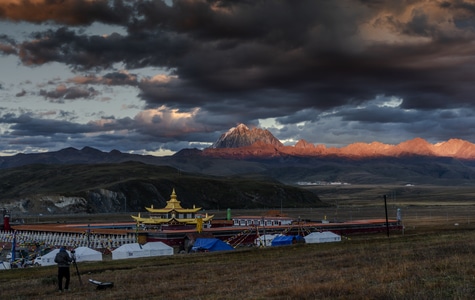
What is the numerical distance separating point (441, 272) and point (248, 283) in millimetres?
8939

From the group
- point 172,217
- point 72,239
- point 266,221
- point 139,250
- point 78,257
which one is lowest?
point 78,257

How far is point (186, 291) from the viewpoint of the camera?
24.4 meters

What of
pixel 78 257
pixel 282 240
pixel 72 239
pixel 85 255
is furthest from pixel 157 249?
pixel 72 239

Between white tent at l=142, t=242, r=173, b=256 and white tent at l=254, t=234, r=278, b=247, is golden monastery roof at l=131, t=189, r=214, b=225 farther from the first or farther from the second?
white tent at l=142, t=242, r=173, b=256

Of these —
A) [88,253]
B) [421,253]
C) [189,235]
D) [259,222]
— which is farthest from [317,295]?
[259,222]

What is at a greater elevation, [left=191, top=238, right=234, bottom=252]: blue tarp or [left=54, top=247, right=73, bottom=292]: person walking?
[left=54, top=247, right=73, bottom=292]: person walking

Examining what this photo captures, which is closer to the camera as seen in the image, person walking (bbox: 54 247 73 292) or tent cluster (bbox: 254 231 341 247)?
person walking (bbox: 54 247 73 292)

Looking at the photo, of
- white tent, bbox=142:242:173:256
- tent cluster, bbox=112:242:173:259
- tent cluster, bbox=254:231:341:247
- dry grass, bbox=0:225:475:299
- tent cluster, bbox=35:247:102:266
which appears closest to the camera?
dry grass, bbox=0:225:475:299

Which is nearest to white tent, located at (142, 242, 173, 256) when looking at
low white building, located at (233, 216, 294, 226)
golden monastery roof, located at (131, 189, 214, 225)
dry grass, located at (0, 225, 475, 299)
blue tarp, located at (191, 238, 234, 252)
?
blue tarp, located at (191, 238, 234, 252)

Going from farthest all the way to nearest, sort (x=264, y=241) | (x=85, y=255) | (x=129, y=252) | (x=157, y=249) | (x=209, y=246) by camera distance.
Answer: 1. (x=264, y=241)
2. (x=209, y=246)
3. (x=157, y=249)
4. (x=129, y=252)
5. (x=85, y=255)

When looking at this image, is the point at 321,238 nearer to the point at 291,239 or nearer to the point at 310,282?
the point at 291,239

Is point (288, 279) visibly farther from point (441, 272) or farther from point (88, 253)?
point (88, 253)

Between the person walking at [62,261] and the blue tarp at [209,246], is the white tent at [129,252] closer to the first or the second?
the blue tarp at [209,246]

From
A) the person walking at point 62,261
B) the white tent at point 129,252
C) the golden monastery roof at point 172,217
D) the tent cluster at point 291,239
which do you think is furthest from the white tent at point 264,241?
the person walking at point 62,261
